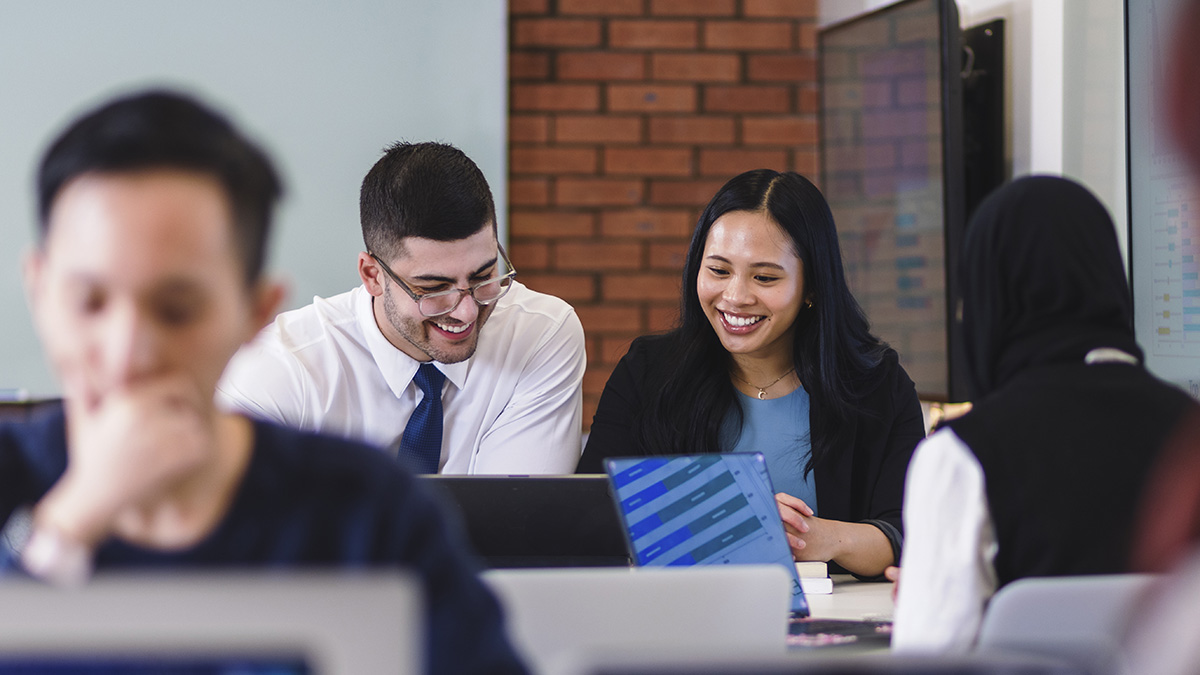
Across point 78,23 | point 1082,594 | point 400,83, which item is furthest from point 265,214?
point 78,23

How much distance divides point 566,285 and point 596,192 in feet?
0.99

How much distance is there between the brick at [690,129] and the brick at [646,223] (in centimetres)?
22

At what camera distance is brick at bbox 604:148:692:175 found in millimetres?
3160

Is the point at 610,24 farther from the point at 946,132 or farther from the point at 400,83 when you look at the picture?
the point at 946,132

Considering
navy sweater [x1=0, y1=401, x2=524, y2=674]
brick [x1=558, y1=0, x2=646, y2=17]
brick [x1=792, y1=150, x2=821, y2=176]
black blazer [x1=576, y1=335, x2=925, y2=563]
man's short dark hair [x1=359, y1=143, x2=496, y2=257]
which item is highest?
brick [x1=558, y1=0, x2=646, y2=17]

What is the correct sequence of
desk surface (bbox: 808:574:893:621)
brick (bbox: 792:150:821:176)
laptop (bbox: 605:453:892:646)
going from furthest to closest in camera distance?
brick (bbox: 792:150:821:176) → desk surface (bbox: 808:574:893:621) → laptop (bbox: 605:453:892:646)

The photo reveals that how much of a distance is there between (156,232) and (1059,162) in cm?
204

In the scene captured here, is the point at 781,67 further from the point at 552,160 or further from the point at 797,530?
the point at 797,530

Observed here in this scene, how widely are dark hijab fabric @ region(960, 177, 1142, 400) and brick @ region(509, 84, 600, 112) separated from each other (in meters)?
2.15

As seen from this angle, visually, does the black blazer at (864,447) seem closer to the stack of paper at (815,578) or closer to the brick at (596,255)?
the stack of paper at (815,578)

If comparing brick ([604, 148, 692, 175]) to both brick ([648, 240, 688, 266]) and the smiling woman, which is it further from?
the smiling woman

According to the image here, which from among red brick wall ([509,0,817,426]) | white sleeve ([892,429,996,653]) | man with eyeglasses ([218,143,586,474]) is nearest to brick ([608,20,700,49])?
red brick wall ([509,0,817,426])

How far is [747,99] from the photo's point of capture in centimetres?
320

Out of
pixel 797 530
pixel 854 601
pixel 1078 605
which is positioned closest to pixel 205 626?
pixel 1078 605
